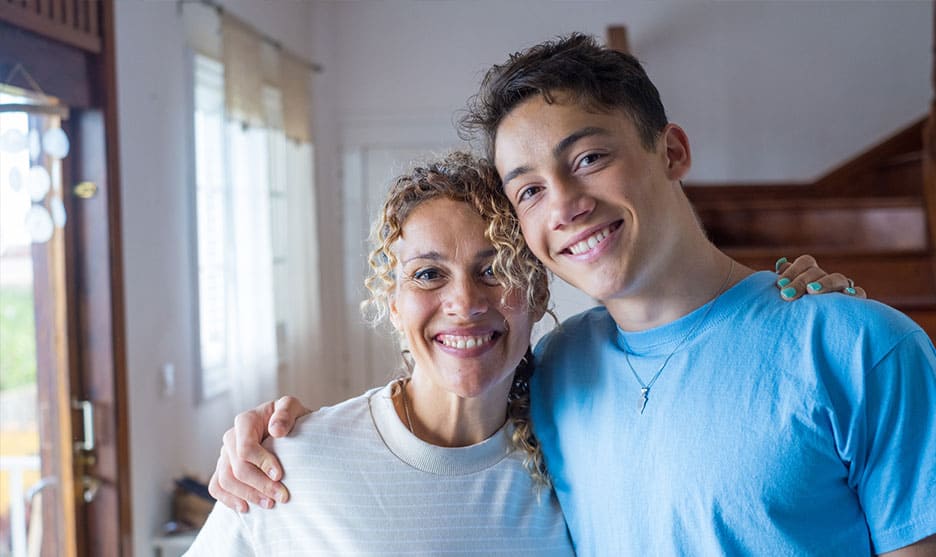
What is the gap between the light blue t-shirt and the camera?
108 cm

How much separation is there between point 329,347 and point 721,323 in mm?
4742

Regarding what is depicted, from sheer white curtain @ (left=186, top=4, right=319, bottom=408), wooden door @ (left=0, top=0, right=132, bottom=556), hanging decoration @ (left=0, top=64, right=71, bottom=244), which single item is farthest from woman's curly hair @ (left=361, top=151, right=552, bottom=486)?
sheer white curtain @ (left=186, top=4, right=319, bottom=408)

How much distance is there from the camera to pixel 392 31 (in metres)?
5.82

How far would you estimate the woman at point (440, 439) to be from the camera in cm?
132

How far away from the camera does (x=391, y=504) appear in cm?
133

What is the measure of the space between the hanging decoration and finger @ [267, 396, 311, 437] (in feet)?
4.32

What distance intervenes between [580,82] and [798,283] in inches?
15.8

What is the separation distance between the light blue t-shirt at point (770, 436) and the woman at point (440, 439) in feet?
0.47

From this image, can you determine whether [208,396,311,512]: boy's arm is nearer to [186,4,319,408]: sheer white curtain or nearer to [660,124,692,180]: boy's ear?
[660,124,692,180]: boy's ear

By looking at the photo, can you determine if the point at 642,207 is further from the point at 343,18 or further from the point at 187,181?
the point at 343,18

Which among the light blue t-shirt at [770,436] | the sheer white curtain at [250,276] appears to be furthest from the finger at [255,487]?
the sheer white curtain at [250,276]

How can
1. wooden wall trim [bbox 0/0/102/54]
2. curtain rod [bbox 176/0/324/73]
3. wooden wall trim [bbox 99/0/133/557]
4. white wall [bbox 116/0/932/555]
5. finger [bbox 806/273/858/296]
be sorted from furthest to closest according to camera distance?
white wall [bbox 116/0/932/555]
curtain rod [bbox 176/0/324/73]
wooden wall trim [bbox 99/0/133/557]
wooden wall trim [bbox 0/0/102/54]
finger [bbox 806/273/858/296]

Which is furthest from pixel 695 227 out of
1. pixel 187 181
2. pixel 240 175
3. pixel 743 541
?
pixel 240 175

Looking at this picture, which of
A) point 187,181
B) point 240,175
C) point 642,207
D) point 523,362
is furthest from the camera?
point 240,175
